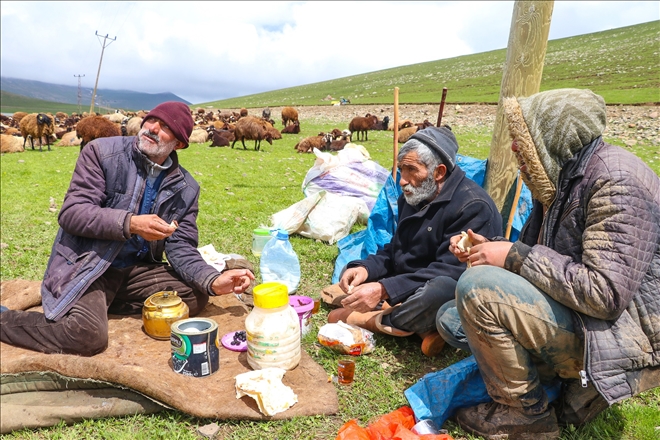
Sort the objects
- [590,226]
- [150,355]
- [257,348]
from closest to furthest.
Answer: [590,226]
[257,348]
[150,355]

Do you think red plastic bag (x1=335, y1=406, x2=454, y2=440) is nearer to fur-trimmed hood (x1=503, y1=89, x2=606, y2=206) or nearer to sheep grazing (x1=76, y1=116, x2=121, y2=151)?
fur-trimmed hood (x1=503, y1=89, x2=606, y2=206)

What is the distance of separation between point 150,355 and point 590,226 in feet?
9.16

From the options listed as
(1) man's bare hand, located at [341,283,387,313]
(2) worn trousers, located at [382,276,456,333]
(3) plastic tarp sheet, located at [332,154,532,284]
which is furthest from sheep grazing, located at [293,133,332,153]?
(2) worn trousers, located at [382,276,456,333]

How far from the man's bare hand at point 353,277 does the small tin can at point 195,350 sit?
1.11m

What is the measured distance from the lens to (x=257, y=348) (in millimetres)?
2846

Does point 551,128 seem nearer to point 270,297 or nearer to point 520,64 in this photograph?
point 270,297

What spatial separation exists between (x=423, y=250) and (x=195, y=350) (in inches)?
72.7

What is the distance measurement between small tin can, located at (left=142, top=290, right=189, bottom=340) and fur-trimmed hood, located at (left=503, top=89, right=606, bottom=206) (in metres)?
2.51

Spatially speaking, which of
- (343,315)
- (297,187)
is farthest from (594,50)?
(343,315)

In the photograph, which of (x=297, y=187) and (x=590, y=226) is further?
(x=297, y=187)

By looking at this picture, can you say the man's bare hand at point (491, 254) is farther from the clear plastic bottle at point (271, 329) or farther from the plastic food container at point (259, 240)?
the plastic food container at point (259, 240)

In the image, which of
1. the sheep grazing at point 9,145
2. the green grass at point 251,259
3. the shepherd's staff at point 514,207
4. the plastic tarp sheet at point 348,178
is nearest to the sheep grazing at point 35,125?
the sheep grazing at point 9,145

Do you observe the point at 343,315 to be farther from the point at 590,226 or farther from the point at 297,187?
the point at 297,187

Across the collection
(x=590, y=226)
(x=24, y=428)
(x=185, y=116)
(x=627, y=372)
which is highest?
(x=185, y=116)
